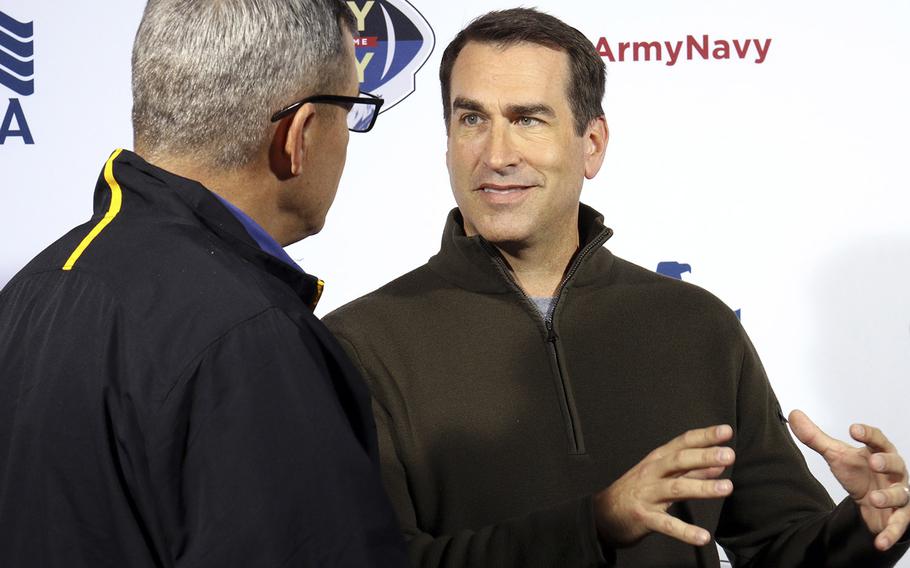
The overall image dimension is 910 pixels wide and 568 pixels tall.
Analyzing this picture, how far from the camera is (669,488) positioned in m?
1.04

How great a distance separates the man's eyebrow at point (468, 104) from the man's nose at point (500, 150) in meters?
0.03

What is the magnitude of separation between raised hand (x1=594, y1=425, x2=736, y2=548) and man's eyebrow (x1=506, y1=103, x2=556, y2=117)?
537mm

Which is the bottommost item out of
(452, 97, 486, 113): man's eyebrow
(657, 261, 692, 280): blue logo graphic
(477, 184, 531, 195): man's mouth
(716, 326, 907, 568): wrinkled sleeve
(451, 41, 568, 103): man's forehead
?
(716, 326, 907, 568): wrinkled sleeve

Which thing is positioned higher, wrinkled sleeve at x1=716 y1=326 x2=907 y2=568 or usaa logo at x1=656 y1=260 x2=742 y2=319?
usaa logo at x1=656 y1=260 x2=742 y2=319

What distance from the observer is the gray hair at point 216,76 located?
34.4 inches

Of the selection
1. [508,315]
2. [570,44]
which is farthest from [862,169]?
[508,315]

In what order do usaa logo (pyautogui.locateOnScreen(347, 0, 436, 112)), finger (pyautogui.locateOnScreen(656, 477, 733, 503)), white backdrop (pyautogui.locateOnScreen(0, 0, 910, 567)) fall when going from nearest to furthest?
finger (pyautogui.locateOnScreen(656, 477, 733, 503)), white backdrop (pyautogui.locateOnScreen(0, 0, 910, 567)), usaa logo (pyautogui.locateOnScreen(347, 0, 436, 112))

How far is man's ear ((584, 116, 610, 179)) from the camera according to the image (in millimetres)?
1525

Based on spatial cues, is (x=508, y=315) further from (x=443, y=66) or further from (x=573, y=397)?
(x=443, y=66)

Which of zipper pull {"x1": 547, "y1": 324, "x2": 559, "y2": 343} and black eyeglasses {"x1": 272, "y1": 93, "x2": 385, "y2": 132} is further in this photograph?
zipper pull {"x1": 547, "y1": 324, "x2": 559, "y2": 343}

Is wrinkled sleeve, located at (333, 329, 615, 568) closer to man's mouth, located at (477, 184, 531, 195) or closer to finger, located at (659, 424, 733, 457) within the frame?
finger, located at (659, 424, 733, 457)

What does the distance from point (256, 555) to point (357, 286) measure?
1.36 meters

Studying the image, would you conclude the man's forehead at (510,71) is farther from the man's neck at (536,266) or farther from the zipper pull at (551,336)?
the zipper pull at (551,336)

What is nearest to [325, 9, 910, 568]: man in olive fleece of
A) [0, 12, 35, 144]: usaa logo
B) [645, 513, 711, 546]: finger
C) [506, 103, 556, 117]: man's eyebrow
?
[506, 103, 556, 117]: man's eyebrow
